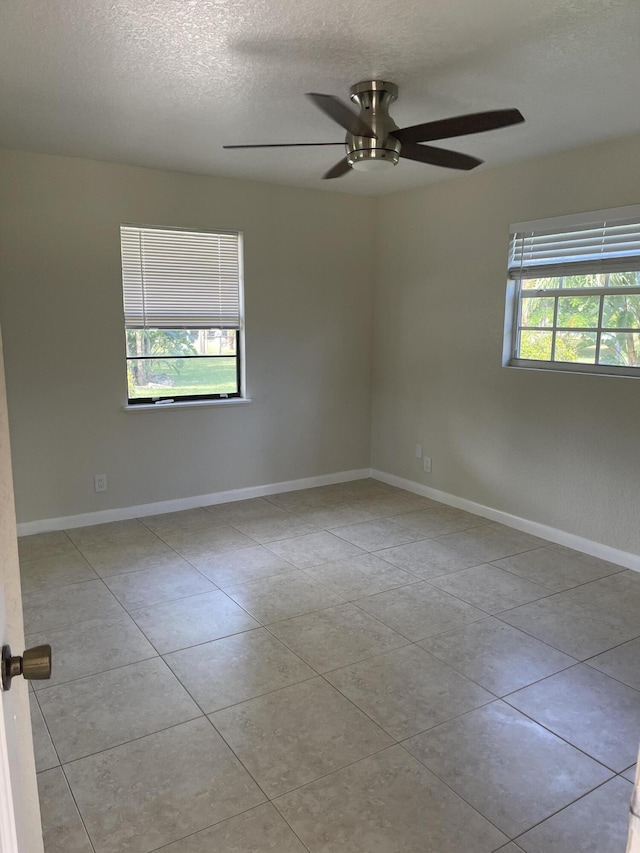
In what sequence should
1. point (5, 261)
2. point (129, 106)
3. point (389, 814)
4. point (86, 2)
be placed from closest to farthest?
point (389, 814) → point (86, 2) → point (129, 106) → point (5, 261)

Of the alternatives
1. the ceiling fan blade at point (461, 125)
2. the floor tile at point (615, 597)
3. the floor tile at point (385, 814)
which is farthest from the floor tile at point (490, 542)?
the ceiling fan blade at point (461, 125)

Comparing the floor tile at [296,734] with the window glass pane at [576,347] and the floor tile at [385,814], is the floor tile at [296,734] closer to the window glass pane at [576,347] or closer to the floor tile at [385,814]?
the floor tile at [385,814]

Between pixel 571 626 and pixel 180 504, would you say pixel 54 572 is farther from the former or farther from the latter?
pixel 571 626

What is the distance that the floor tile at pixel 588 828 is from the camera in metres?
1.71

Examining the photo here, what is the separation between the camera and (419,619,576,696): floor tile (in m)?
2.51

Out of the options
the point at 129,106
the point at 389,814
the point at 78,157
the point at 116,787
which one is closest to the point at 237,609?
the point at 116,787

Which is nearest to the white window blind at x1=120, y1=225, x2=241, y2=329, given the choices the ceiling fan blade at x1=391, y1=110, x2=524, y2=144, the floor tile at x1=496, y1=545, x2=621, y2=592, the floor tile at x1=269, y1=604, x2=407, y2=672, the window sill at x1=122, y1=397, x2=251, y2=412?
the window sill at x1=122, y1=397, x2=251, y2=412

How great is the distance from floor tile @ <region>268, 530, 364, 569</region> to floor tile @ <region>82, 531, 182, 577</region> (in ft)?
2.16

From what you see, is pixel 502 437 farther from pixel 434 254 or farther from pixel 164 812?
pixel 164 812

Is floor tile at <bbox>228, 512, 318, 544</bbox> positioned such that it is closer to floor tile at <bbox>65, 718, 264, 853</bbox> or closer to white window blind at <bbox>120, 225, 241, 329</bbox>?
white window blind at <bbox>120, 225, 241, 329</bbox>

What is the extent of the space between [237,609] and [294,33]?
99.2 inches

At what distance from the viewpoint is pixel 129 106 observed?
2.92 meters

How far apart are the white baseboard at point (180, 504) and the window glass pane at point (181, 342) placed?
3.66 feet

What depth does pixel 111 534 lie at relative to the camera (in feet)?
13.6
